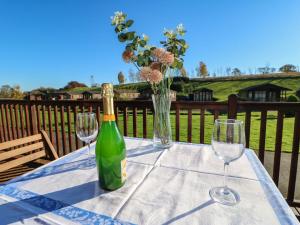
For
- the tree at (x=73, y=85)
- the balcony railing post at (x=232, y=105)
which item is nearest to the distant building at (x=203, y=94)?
the balcony railing post at (x=232, y=105)

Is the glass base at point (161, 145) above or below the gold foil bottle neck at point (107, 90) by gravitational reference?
below

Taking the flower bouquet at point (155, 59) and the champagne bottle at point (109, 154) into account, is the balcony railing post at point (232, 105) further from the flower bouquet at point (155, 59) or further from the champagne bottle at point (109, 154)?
the champagne bottle at point (109, 154)

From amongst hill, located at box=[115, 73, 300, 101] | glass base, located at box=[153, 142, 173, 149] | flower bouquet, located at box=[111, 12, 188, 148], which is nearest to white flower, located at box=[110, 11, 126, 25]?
flower bouquet, located at box=[111, 12, 188, 148]

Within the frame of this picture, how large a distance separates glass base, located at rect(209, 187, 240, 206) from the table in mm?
19

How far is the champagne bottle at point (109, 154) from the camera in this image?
2.29 ft

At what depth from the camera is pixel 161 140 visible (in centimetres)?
125

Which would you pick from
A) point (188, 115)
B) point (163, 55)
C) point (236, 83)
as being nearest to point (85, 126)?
point (163, 55)

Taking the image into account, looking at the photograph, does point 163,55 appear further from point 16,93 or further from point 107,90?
point 16,93

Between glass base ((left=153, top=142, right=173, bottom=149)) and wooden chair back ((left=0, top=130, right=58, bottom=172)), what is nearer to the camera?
glass base ((left=153, top=142, right=173, bottom=149))

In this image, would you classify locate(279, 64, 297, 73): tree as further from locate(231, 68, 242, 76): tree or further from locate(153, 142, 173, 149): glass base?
locate(153, 142, 173, 149): glass base

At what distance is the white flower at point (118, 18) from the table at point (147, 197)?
890 mm

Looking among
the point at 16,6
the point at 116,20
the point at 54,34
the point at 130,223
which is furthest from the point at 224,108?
the point at 54,34

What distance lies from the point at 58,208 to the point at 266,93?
30806mm

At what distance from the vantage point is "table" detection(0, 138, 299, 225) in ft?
1.80
